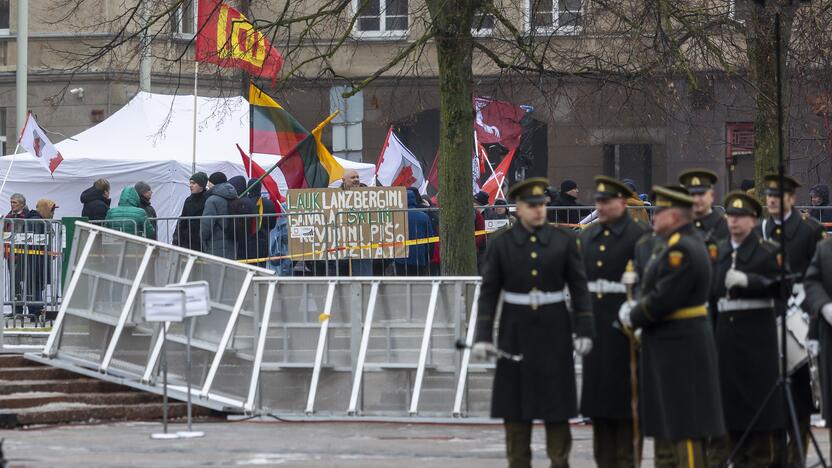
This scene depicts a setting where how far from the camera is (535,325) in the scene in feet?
34.5

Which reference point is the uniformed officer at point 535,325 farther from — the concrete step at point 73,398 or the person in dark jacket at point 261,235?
the person in dark jacket at point 261,235

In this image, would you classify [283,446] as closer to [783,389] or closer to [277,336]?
[277,336]

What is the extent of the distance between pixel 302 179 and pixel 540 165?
47.4 ft

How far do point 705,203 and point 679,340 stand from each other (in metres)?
2.23

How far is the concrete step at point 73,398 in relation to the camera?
15.5 meters

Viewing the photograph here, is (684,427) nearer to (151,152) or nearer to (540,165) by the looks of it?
(151,152)

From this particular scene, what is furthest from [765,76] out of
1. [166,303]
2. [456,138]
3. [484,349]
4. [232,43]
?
[484,349]

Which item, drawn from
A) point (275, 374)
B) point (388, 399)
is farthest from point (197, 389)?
point (388, 399)

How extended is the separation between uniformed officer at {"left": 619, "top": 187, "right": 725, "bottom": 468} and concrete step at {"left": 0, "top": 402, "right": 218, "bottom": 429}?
6.61 meters

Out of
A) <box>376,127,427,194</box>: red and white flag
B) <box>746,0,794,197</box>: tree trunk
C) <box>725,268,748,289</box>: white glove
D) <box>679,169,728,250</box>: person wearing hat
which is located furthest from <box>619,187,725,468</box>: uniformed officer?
<box>376,127,427,194</box>: red and white flag

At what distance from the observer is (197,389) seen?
1591cm

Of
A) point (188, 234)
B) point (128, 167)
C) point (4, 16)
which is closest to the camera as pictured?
point (188, 234)

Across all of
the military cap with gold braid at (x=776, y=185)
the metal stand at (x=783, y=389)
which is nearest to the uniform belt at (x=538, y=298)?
the metal stand at (x=783, y=389)

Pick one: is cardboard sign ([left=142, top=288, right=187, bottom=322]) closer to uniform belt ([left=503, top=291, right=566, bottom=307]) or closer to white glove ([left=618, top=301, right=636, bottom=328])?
uniform belt ([left=503, top=291, right=566, bottom=307])
